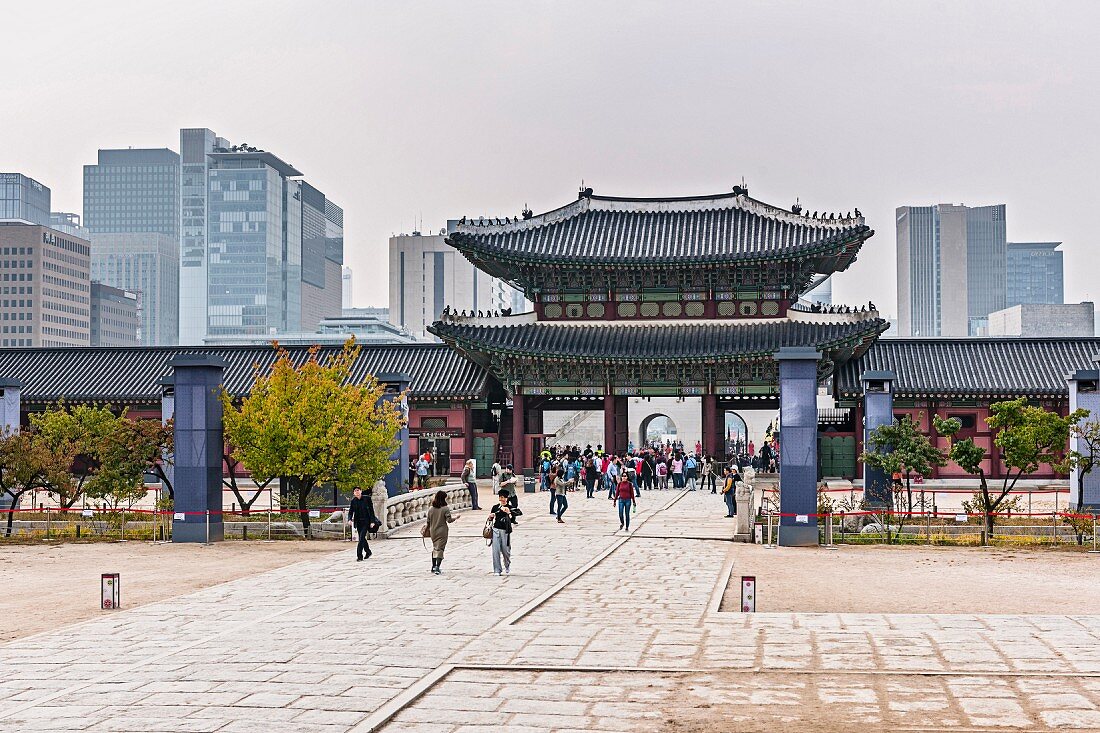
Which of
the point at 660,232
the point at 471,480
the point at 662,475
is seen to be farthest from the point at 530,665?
the point at 660,232

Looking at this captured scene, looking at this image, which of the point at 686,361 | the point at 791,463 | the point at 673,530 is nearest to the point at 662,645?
the point at 791,463

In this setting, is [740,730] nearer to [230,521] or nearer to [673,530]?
[673,530]

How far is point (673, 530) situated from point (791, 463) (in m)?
4.06

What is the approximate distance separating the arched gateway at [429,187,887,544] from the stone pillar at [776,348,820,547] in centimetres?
2141

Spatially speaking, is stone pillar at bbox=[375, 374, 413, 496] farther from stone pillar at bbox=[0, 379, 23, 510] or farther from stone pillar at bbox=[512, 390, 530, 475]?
stone pillar at bbox=[512, 390, 530, 475]

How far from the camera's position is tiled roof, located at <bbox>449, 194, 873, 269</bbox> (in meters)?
51.2

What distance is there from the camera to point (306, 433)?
29797 millimetres

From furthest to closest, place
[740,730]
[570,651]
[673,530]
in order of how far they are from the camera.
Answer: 1. [673,530]
2. [570,651]
3. [740,730]

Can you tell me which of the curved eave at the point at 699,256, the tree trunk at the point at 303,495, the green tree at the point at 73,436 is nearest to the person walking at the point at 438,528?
the tree trunk at the point at 303,495

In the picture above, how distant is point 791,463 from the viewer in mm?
26781

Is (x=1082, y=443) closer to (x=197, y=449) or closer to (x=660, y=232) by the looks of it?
(x=197, y=449)

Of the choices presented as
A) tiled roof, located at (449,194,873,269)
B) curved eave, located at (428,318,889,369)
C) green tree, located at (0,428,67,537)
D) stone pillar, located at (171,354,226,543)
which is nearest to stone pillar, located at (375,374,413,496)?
stone pillar, located at (171,354,226,543)

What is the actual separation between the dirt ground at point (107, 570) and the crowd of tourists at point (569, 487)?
2.29m

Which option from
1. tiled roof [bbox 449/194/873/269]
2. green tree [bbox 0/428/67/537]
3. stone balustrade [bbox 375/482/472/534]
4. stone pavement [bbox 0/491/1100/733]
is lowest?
stone pavement [bbox 0/491/1100/733]
